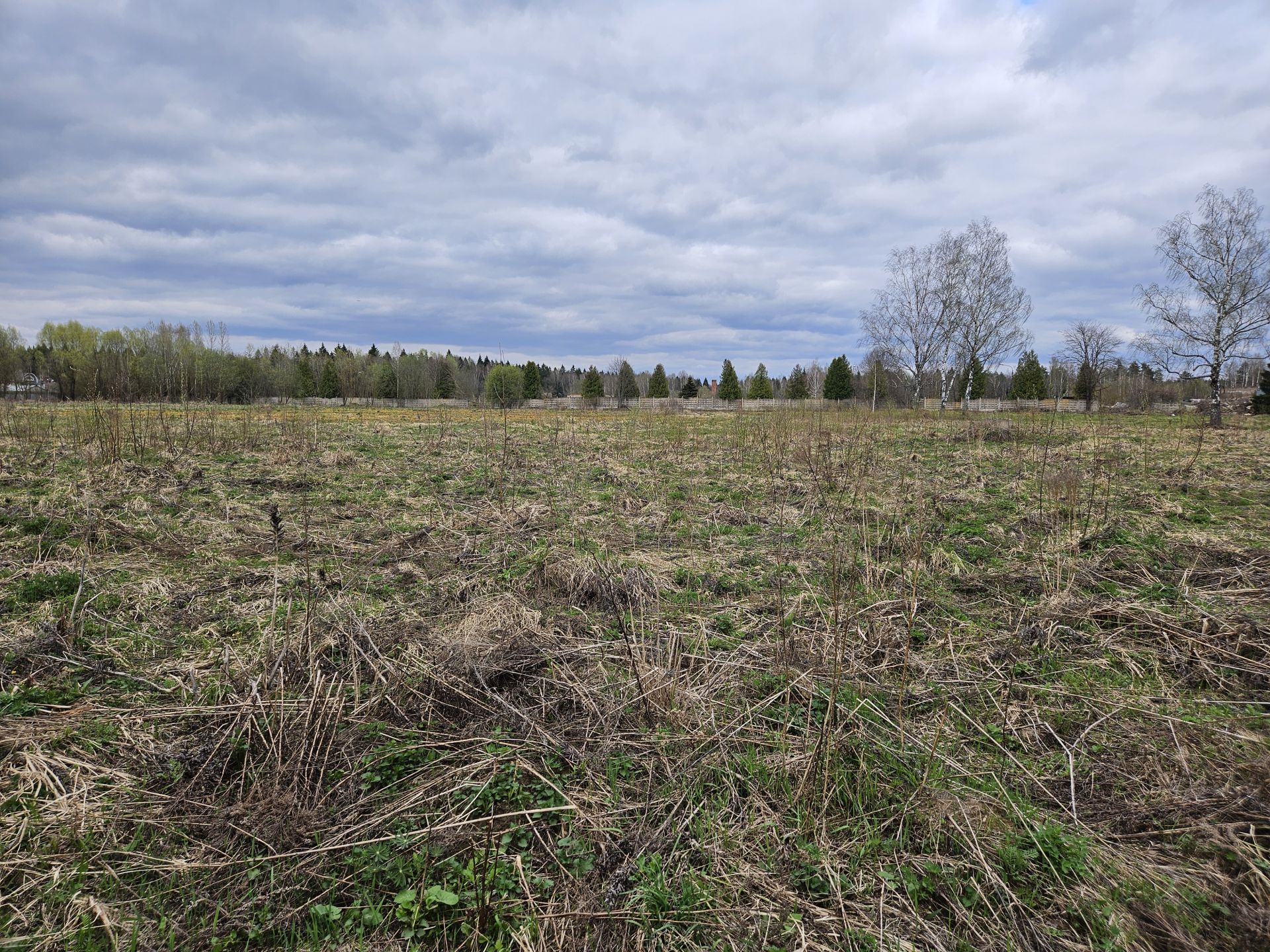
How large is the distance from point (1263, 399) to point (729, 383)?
4309cm

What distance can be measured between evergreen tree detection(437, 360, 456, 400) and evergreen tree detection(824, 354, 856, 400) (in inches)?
1629

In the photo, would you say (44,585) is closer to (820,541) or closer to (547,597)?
(547,597)

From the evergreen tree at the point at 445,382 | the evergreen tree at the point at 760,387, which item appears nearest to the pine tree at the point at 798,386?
the evergreen tree at the point at 760,387

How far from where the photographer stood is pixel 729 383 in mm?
65375

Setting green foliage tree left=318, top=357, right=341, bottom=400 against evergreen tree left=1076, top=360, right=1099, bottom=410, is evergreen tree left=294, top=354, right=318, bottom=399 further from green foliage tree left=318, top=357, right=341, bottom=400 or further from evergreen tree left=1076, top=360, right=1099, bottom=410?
evergreen tree left=1076, top=360, right=1099, bottom=410

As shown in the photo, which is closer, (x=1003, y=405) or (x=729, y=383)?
(x=1003, y=405)

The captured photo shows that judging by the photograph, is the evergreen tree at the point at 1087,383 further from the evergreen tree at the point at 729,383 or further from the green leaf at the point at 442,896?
the green leaf at the point at 442,896

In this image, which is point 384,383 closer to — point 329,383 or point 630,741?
point 329,383

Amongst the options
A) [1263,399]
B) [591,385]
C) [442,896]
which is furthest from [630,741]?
[591,385]

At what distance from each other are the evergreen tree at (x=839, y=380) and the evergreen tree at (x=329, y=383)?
5246cm

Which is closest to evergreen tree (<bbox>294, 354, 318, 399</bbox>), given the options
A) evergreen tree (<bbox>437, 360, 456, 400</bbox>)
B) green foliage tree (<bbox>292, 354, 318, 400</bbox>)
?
green foliage tree (<bbox>292, 354, 318, 400</bbox>)

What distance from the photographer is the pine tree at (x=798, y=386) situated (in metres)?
57.8

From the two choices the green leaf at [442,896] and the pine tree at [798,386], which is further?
the pine tree at [798,386]

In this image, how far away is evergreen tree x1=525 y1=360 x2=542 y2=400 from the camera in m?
60.8
